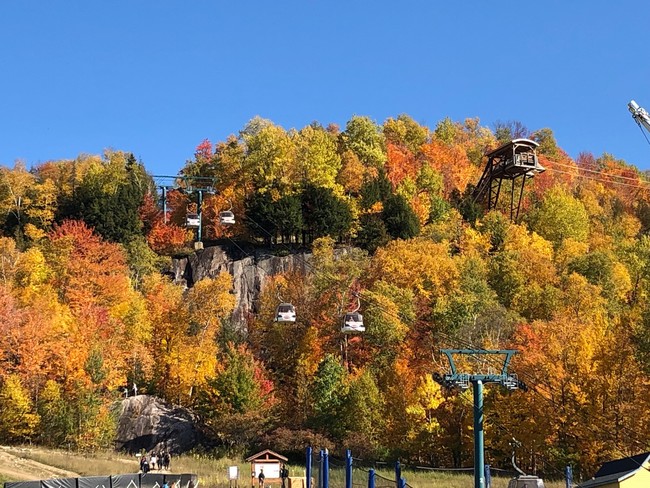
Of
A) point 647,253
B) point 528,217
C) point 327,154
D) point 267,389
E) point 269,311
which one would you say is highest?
point 327,154

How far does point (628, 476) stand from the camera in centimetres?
2583

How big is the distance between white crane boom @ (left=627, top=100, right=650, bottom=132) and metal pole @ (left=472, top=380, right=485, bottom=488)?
30509mm

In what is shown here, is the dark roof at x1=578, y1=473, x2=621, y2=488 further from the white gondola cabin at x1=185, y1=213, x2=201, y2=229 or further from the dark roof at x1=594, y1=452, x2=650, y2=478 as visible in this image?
the white gondola cabin at x1=185, y1=213, x2=201, y2=229

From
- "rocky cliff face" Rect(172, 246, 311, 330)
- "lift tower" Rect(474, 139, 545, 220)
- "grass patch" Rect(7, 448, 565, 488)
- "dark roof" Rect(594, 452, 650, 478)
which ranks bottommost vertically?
"grass patch" Rect(7, 448, 565, 488)

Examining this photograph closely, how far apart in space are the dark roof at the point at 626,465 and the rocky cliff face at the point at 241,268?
42.7m

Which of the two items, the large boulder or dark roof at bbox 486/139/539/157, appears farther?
dark roof at bbox 486/139/539/157

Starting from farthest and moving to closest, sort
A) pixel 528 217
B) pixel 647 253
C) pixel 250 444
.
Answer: pixel 528 217, pixel 647 253, pixel 250 444

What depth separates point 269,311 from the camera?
64.0 meters

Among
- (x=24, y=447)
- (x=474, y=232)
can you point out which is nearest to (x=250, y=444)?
(x=24, y=447)

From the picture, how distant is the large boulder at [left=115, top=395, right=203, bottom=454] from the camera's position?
184 ft

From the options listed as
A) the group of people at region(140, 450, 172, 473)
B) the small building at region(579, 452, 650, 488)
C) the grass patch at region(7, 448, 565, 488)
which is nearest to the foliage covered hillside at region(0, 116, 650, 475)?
the grass patch at region(7, 448, 565, 488)

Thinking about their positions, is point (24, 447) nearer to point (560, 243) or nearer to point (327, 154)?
point (327, 154)

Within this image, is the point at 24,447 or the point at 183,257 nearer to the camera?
the point at 24,447

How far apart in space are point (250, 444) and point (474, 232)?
1298 inches
